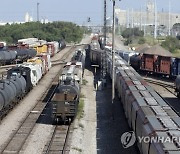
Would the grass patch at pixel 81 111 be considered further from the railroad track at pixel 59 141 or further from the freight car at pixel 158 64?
the freight car at pixel 158 64

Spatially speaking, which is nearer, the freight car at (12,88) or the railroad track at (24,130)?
the railroad track at (24,130)

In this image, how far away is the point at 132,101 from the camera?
79.3ft

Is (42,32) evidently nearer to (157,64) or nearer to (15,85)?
(157,64)

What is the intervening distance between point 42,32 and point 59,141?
13633cm

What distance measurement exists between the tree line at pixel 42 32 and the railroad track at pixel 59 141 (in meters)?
123

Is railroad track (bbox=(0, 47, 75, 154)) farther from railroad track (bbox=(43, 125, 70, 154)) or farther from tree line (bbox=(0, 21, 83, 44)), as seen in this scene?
tree line (bbox=(0, 21, 83, 44))

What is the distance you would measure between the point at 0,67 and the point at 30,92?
921 inches

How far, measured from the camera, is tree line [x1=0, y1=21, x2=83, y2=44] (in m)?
152

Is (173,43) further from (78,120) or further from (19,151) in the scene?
(19,151)

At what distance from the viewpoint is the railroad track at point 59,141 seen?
22.1 meters

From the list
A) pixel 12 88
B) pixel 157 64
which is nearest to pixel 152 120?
pixel 12 88

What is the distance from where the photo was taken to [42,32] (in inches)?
6201

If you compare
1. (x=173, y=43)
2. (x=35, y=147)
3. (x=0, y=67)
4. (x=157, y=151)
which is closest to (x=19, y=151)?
(x=35, y=147)

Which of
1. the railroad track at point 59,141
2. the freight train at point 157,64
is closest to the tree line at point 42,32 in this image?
the freight train at point 157,64
